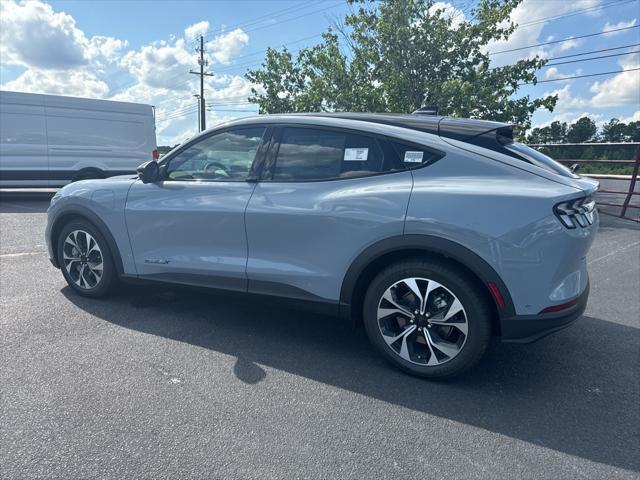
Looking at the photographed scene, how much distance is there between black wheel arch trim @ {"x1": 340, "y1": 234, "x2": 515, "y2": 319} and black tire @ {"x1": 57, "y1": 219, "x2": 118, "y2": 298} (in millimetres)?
2256

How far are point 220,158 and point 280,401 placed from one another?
1.96m

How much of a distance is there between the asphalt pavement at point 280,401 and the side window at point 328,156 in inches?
49.9

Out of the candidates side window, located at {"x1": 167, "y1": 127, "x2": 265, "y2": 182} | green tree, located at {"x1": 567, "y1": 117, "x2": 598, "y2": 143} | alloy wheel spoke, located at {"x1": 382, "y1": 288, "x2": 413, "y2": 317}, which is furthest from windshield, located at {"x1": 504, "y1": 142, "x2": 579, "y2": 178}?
green tree, located at {"x1": 567, "y1": 117, "x2": 598, "y2": 143}

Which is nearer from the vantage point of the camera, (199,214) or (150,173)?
(199,214)

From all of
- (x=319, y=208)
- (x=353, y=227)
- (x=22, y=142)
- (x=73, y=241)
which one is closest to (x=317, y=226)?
(x=319, y=208)

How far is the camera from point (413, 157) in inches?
123

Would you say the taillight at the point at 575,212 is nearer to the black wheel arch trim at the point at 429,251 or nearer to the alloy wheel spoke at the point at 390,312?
the black wheel arch trim at the point at 429,251

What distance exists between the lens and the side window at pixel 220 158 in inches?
146

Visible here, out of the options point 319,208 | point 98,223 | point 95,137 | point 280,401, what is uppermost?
point 95,137

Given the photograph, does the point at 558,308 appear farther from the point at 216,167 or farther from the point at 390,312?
the point at 216,167

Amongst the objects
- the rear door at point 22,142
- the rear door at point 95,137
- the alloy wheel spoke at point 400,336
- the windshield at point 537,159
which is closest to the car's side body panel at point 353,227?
the windshield at point 537,159

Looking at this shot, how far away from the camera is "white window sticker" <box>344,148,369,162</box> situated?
10.7ft

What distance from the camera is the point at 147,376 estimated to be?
3039 millimetres


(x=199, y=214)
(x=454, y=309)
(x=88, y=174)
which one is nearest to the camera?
(x=454, y=309)
